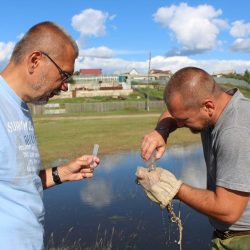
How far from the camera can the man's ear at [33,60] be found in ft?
12.0

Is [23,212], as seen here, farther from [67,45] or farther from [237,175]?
[237,175]

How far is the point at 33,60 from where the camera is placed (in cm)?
366

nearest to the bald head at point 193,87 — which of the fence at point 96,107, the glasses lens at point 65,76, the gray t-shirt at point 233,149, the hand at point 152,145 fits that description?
the gray t-shirt at point 233,149

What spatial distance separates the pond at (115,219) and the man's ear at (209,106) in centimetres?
396

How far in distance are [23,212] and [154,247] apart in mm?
6625

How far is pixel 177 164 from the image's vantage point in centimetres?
1914

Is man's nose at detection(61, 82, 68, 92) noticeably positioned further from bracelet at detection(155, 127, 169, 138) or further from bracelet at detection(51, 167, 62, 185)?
bracelet at detection(155, 127, 169, 138)

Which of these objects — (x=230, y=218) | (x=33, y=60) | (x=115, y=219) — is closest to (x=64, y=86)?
(x=33, y=60)

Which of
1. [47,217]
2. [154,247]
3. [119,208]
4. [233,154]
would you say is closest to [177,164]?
[119,208]

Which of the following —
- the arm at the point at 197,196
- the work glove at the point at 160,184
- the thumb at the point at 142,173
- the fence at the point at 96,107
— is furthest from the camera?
the fence at the point at 96,107

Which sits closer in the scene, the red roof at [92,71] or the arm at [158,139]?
the arm at [158,139]

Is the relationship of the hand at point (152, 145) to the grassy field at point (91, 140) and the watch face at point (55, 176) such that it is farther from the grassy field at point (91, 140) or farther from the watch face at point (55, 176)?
the grassy field at point (91, 140)

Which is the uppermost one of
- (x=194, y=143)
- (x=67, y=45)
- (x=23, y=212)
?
(x=67, y=45)

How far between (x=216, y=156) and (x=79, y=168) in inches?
54.7
